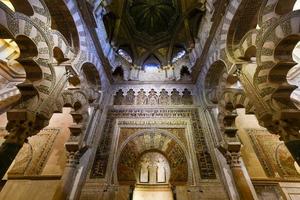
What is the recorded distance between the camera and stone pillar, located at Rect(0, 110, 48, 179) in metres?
2.96

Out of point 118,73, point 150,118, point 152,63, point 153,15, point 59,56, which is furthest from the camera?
point 153,15

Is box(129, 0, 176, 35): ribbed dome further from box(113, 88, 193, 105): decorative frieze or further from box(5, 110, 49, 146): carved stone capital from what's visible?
box(5, 110, 49, 146): carved stone capital

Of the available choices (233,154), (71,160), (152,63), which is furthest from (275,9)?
(152,63)

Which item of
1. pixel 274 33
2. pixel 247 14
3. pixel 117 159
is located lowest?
pixel 117 159

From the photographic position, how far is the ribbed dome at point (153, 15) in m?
8.70

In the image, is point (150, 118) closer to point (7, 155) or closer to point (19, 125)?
point (19, 125)

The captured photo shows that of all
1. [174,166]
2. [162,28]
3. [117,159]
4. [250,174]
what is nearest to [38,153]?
[117,159]

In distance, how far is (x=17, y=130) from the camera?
3184 millimetres

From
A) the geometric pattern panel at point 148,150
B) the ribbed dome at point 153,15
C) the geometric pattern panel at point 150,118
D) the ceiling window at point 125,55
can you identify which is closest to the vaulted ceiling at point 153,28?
the ribbed dome at point 153,15

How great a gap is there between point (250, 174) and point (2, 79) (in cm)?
844

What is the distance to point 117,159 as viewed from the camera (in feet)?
17.5

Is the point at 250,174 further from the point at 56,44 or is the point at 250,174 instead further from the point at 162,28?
the point at 162,28

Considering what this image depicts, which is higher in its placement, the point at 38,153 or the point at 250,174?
the point at 38,153

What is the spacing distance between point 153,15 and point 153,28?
599 millimetres
